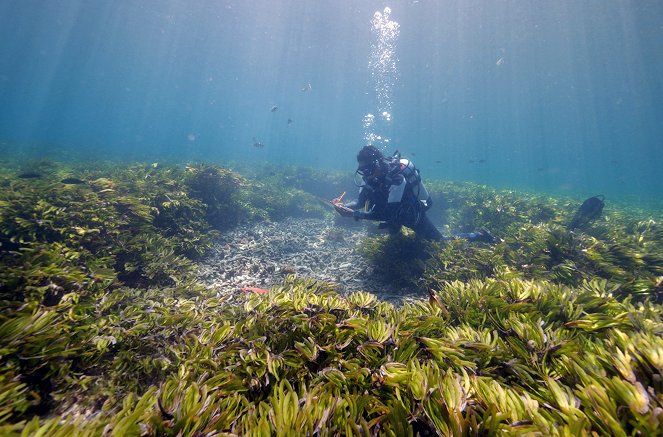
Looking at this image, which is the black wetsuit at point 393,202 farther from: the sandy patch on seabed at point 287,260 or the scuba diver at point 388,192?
the sandy patch on seabed at point 287,260

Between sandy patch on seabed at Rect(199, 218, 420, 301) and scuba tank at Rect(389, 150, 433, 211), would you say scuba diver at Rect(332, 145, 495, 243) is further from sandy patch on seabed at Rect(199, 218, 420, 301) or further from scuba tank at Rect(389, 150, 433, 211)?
sandy patch on seabed at Rect(199, 218, 420, 301)

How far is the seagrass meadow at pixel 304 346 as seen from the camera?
188cm

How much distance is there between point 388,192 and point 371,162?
1.10 m

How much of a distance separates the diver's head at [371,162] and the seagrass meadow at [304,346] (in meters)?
3.49

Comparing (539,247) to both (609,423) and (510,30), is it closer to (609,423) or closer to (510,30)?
(609,423)

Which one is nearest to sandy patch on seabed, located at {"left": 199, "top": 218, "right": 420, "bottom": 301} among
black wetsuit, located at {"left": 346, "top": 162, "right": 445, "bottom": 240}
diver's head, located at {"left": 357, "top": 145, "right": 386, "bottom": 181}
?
black wetsuit, located at {"left": 346, "top": 162, "right": 445, "bottom": 240}

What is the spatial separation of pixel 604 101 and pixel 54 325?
108m

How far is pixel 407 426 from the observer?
1774 millimetres

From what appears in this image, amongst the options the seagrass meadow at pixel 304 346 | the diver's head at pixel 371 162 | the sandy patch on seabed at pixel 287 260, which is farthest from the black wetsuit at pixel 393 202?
the seagrass meadow at pixel 304 346

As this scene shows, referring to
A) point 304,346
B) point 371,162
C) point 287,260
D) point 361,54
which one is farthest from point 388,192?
point 361,54

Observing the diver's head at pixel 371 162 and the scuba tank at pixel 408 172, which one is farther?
the scuba tank at pixel 408 172

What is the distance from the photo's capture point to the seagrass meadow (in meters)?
1.88

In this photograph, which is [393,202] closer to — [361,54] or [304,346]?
[304,346]

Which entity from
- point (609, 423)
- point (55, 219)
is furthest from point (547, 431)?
point (55, 219)
